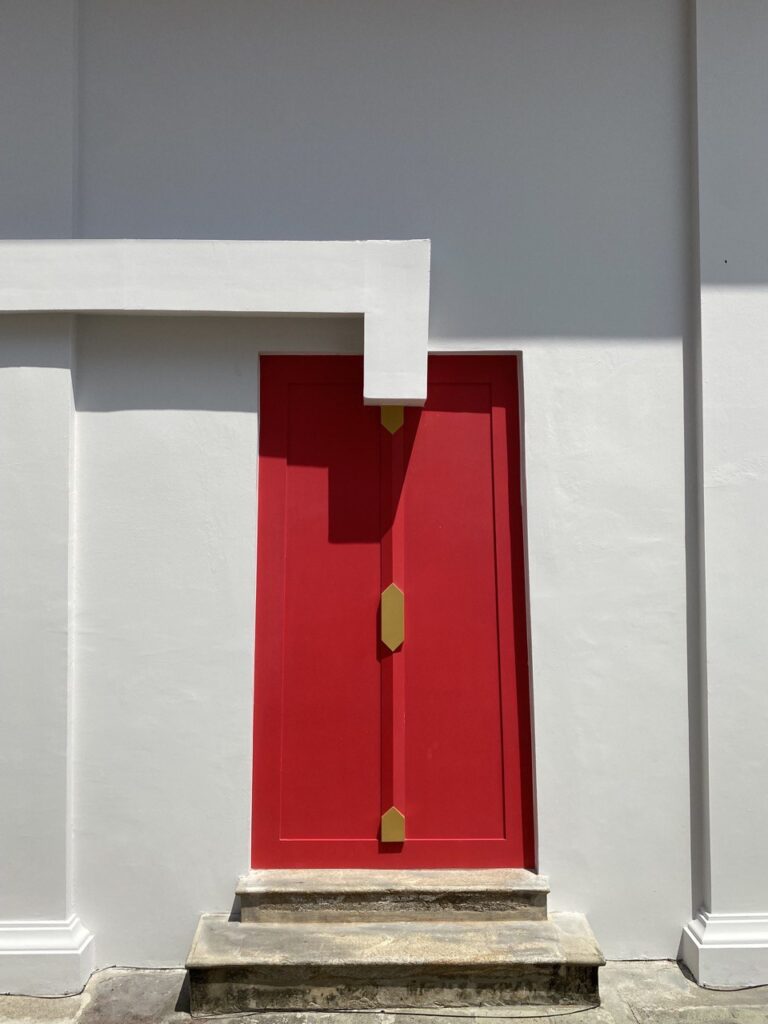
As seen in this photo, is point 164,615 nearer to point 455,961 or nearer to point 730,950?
point 455,961

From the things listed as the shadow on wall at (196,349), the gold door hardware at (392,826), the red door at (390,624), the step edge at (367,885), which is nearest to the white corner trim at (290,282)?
the shadow on wall at (196,349)

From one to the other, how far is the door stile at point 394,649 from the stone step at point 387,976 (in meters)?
0.55

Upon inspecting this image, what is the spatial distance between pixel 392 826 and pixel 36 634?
1705 millimetres

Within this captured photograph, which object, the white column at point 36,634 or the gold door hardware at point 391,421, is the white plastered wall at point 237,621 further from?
the gold door hardware at point 391,421

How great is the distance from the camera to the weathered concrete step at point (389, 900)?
13.1 feet

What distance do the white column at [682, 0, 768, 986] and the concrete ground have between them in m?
0.21

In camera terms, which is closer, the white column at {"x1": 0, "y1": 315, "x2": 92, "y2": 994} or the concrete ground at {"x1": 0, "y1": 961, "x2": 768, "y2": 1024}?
the concrete ground at {"x1": 0, "y1": 961, "x2": 768, "y2": 1024}

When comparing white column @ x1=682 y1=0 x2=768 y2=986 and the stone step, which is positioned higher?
white column @ x1=682 y1=0 x2=768 y2=986

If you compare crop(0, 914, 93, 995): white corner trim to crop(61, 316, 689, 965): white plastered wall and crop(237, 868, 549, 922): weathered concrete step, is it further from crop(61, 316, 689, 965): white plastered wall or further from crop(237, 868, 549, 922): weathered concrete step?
crop(237, 868, 549, 922): weathered concrete step

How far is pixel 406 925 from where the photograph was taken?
3980mm

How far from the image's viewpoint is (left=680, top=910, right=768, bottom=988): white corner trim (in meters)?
3.99

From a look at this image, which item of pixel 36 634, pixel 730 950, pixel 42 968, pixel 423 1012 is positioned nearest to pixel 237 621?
pixel 36 634

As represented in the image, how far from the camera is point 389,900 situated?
13.2 ft

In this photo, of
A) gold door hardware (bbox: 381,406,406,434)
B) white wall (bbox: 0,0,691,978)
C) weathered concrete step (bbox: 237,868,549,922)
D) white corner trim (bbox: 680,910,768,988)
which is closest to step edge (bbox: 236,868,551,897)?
weathered concrete step (bbox: 237,868,549,922)
